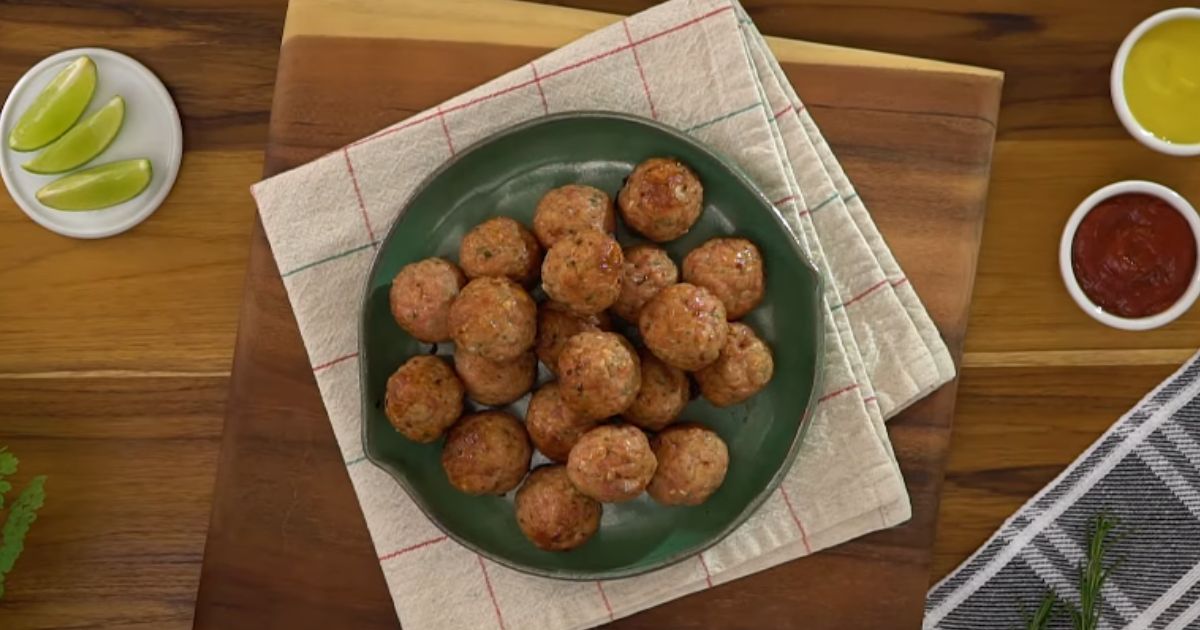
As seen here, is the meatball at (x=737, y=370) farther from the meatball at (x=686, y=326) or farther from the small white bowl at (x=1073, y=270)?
the small white bowl at (x=1073, y=270)

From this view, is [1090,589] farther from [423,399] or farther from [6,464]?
[6,464]

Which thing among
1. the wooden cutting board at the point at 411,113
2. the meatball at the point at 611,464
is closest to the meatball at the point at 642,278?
the meatball at the point at 611,464

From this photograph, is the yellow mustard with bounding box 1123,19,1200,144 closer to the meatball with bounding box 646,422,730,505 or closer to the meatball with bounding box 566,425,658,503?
the meatball with bounding box 646,422,730,505

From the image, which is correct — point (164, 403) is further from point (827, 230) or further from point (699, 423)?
point (827, 230)

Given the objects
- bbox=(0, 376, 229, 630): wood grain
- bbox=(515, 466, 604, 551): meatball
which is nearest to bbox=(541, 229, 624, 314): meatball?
bbox=(515, 466, 604, 551): meatball

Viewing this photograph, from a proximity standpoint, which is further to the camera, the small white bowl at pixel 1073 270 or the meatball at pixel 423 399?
the small white bowl at pixel 1073 270

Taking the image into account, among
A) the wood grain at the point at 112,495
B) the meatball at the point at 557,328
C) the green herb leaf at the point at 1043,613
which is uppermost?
the meatball at the point at 557,328

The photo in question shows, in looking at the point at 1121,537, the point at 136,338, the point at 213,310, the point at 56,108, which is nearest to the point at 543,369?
the point at 213,310
